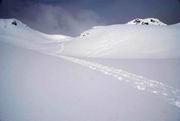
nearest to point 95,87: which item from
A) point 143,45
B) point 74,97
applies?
point 74,97

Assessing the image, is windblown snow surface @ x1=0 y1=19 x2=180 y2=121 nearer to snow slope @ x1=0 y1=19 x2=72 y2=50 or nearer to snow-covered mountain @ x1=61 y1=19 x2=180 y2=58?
snow-covered mountain @ x1=61 y1=19 x2=180 y2=58

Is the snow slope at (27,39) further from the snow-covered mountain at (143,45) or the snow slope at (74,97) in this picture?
Answer: the snow slope at (74,97)

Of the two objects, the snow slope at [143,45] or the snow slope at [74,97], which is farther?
the snow slope at [143,45]

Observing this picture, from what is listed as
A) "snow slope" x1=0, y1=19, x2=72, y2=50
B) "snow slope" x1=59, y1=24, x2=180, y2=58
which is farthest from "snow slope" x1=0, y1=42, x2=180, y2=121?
"snow slope" x1=0, y1=19, x2=72, y2=50

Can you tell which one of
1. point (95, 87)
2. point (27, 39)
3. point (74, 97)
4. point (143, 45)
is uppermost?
point (27, 39)

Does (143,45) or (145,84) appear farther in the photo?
(143,45)

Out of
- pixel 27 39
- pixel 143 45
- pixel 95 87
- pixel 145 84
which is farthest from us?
pixel 27 39

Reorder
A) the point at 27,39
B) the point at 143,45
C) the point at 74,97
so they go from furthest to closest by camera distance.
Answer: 1. the point at 27,39
2. the point at 143,45
3. the point at 74,97

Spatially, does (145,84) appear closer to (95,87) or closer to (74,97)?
(95,87)

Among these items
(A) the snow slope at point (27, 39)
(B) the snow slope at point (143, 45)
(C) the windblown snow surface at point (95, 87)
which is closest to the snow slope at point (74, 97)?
(C) the windblown snow surface at point (95, 87)

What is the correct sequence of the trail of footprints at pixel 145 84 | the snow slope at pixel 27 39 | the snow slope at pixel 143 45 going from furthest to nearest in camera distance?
1. the snow slope at pixel 27 39
2. the snow slope at pixel 143 45
3. the trail of footprints at pixel 145 84

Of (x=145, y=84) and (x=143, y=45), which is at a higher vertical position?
(x=143, y=45)

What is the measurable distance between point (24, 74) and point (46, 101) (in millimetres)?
1557

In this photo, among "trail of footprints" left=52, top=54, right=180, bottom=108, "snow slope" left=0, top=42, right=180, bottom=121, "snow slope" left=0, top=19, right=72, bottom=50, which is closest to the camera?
"snow slope" left=0, top=42, right=180, bottom=121
